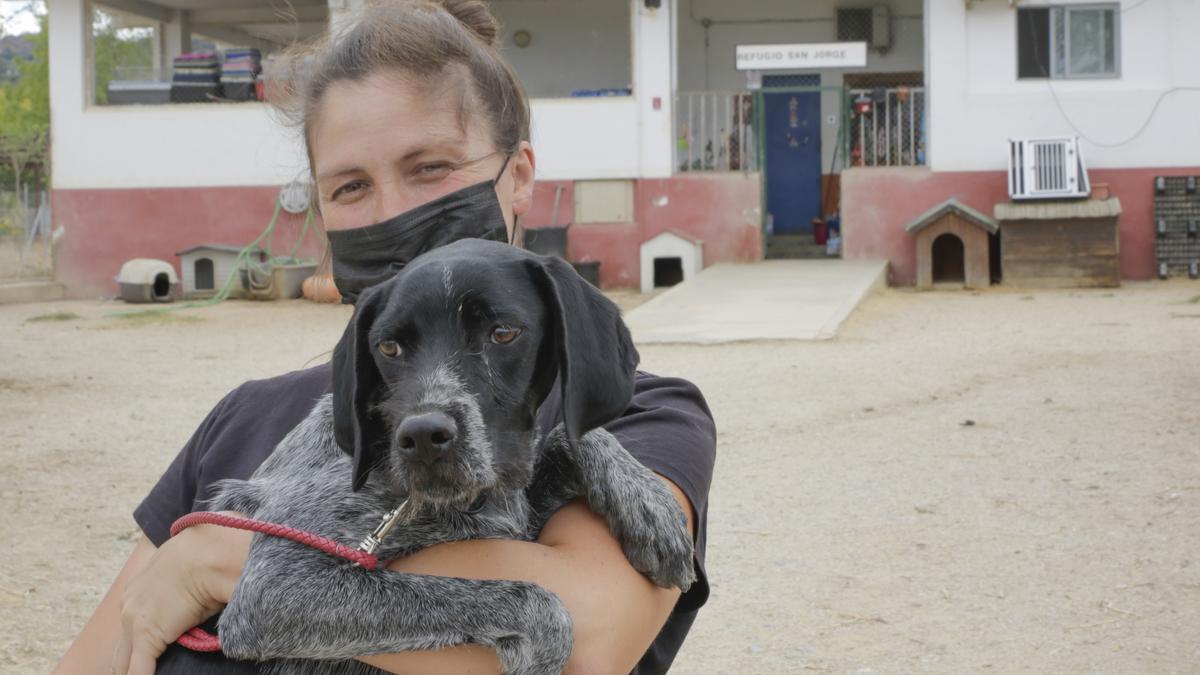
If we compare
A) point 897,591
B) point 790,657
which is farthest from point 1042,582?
point 790,657

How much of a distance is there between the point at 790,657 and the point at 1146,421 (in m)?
4.48

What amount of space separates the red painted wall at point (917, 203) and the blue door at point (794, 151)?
326cm

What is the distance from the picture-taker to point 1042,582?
17.9 feet

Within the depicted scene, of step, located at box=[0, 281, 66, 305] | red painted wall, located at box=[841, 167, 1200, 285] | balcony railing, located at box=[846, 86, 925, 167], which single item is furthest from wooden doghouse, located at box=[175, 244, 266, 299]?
balcony railing, located at box=[846, 86, 925, 167]

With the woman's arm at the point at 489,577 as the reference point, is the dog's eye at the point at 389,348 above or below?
above

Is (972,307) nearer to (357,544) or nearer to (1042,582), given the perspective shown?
(1042,582)

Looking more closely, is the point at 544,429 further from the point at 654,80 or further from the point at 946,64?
the point at 946,64

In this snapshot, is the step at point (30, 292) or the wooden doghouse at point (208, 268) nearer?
the wooden doghouse at point (208, 268)

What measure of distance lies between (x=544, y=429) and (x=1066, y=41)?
18.8 metres

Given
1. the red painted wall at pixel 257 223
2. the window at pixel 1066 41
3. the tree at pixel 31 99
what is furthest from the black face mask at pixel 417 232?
the tree at pixel 31 99

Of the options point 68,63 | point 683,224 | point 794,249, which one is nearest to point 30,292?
point 68,63

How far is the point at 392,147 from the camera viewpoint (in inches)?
88.5

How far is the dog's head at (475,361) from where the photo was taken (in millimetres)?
1761

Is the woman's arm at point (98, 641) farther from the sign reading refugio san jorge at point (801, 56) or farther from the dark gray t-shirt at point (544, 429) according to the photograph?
the sign reading refugio san jorge at point (801, 56)
